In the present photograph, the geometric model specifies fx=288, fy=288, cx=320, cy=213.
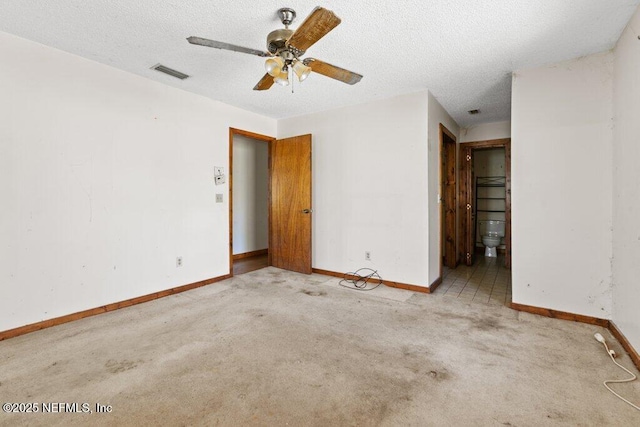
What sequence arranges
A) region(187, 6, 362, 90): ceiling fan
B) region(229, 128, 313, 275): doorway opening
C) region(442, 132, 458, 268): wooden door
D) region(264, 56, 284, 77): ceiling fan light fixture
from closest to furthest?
region(187, 6, 362, 90): ceiling fan
region(264, 56, 284, 77): ceiling fan light fixture
region(229, 128, 313, 275): doorway opening
region(442, 132, 458, 268): wooden door

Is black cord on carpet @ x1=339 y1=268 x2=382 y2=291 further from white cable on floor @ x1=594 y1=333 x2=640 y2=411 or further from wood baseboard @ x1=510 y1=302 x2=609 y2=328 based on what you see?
white cable on floor @ x1=594 y1=333 x2=640 y2=411

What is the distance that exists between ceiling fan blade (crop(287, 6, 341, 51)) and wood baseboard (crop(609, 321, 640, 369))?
2831mm

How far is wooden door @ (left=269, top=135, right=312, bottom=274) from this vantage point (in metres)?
4.28

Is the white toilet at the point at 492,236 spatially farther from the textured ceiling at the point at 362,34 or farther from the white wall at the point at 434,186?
the textured ceiling at the point at 362,34

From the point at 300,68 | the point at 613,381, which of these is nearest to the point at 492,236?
the point at 613,381

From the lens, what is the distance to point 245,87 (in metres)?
Result: 3.36

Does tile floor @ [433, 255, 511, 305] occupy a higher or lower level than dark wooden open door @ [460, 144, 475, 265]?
lower

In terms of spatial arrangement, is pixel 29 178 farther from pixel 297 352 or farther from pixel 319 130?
pixel 319 130

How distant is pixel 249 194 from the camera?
586 centimetres

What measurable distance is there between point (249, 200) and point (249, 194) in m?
0.12

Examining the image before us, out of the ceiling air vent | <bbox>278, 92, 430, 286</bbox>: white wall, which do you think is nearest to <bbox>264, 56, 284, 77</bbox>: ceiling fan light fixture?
the ceiling air vent

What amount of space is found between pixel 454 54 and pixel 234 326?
308 centimetres

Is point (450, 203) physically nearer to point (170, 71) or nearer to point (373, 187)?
point (373, 187)

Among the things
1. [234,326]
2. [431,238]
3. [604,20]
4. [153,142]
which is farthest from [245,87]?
[604,20]
